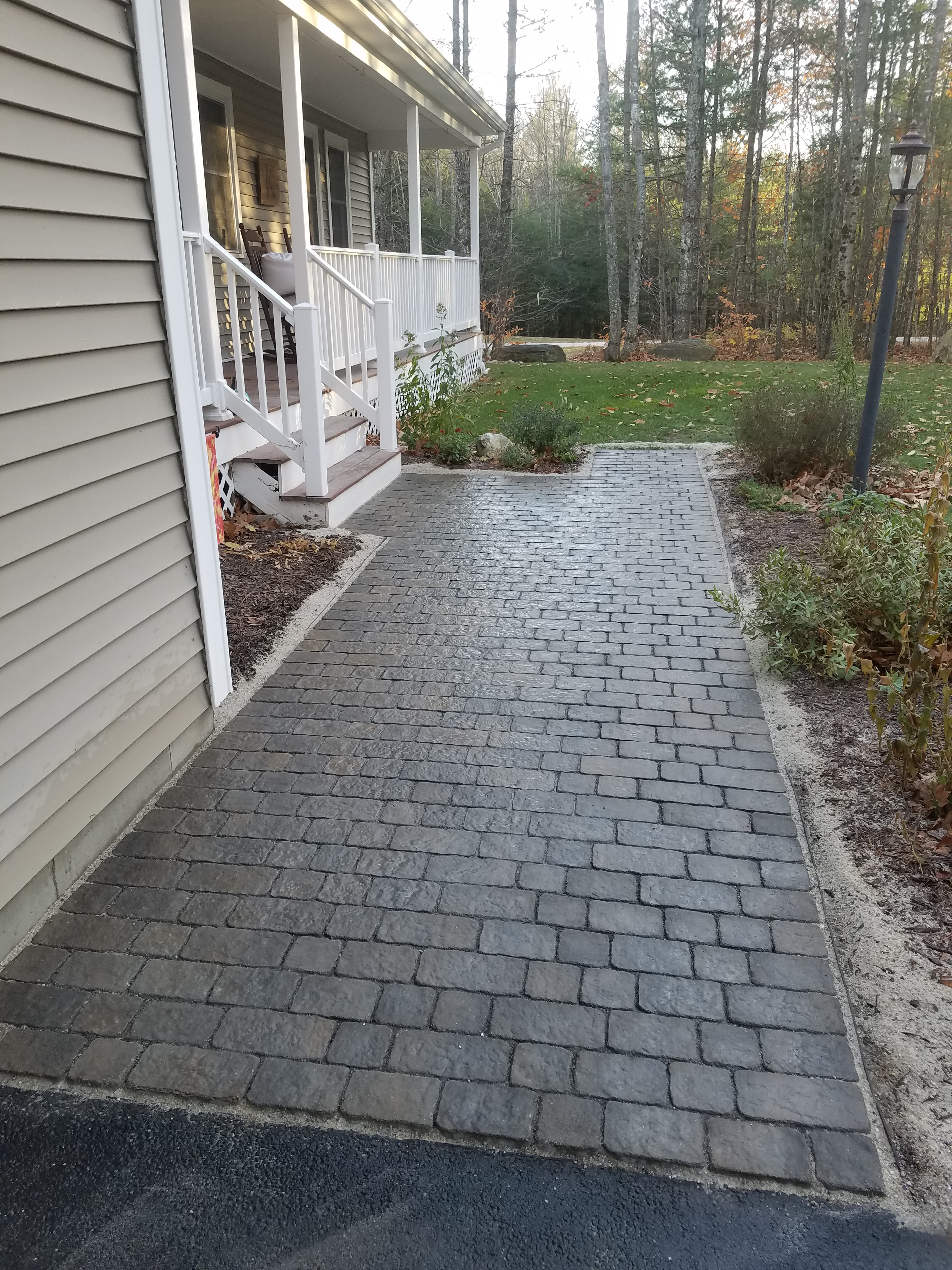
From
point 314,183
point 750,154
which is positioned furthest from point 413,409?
point 750,154

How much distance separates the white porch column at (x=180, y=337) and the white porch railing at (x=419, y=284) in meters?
3.97

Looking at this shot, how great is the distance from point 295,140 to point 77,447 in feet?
16.9

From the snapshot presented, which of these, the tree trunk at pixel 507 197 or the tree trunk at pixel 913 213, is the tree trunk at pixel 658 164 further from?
the tree trunk at pixel 913 213

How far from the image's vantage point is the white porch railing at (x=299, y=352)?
5.89m

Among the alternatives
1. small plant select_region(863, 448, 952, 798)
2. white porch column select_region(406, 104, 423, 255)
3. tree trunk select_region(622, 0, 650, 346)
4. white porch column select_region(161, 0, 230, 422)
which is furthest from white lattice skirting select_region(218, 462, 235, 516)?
tree trunk select_region(622, 0, 650, 346)

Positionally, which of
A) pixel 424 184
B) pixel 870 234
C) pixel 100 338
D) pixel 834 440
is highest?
pixel 424 184

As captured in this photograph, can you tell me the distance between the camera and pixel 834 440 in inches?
279

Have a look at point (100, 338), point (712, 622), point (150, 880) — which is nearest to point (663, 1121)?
point (150, 880)

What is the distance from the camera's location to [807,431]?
715 cm

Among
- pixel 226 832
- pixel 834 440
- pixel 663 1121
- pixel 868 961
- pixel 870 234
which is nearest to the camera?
pixel 663 1121

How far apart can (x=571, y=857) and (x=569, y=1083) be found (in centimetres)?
88

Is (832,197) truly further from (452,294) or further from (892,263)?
(892,263)

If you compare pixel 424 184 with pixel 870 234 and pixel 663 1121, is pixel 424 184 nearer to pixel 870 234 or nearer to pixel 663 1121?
pixel 870 234

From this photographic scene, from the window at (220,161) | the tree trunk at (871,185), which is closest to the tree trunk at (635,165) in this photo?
the tree trunk at (871,185)
